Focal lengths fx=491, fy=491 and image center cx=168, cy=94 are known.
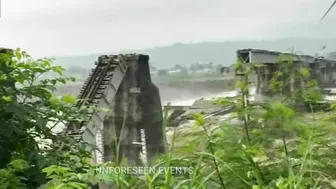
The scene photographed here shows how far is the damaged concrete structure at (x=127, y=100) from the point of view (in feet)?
4.58

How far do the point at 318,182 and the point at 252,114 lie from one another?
A: 0.52 ft

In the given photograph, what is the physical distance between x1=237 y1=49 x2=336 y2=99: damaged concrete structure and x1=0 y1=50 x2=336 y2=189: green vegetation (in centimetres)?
17

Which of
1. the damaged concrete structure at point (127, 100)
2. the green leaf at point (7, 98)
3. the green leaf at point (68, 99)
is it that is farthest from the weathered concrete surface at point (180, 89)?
the green leaf at point (7, 98)

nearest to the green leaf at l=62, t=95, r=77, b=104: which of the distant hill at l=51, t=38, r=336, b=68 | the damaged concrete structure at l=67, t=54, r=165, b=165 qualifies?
the damaged concrete structure at l=67, t=54, r=165, b=165

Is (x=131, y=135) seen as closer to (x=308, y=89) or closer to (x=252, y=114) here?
(x=308, y=89)

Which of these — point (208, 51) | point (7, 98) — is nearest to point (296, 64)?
point (208, 51)

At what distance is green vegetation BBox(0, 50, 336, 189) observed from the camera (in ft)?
2.38

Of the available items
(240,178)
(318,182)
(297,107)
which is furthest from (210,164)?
(297,107)

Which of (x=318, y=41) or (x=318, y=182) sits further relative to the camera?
(x=318, y=41)

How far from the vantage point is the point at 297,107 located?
1068mm

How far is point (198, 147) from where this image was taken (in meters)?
0.78

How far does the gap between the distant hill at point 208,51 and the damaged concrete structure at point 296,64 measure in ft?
0.09

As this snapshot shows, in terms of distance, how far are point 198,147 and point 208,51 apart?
759 millimetres

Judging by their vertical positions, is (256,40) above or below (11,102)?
above
